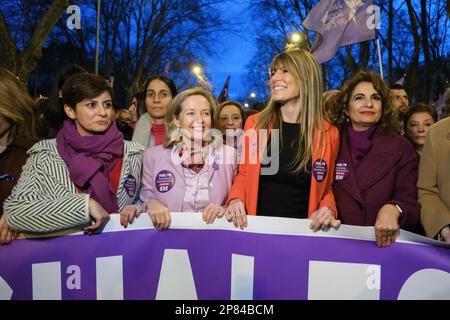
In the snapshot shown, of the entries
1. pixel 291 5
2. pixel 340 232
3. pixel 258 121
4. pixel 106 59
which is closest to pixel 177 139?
pixel 258 121

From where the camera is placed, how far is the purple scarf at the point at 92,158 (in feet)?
10.2

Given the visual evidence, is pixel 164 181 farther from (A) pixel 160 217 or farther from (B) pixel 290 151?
(B) pixel 290 151

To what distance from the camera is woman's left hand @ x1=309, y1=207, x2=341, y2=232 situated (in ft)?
9.56

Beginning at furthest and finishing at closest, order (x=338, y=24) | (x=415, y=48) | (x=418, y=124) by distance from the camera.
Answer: (x=415, y=48)
(x=338, y=24)
(x=418, y=124)

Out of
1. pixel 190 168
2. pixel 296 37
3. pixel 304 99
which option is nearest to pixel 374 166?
pixel 304 99

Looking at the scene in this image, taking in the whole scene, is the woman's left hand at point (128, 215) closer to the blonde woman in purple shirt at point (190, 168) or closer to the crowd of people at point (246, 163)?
the crowd of people at point (246, 163)

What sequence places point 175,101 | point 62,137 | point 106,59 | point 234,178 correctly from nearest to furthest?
1. point 62,137
2. point 234,178
3. point 175,101
4. point 106,59

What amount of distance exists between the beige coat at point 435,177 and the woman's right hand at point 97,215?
2.05 m

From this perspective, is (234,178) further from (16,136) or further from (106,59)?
(106,59)

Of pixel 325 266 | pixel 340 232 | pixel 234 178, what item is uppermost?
pixel 234 178

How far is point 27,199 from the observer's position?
2939 mm

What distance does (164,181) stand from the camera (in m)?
3.38

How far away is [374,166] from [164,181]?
1.49m

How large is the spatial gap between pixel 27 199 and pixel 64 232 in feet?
1.03
